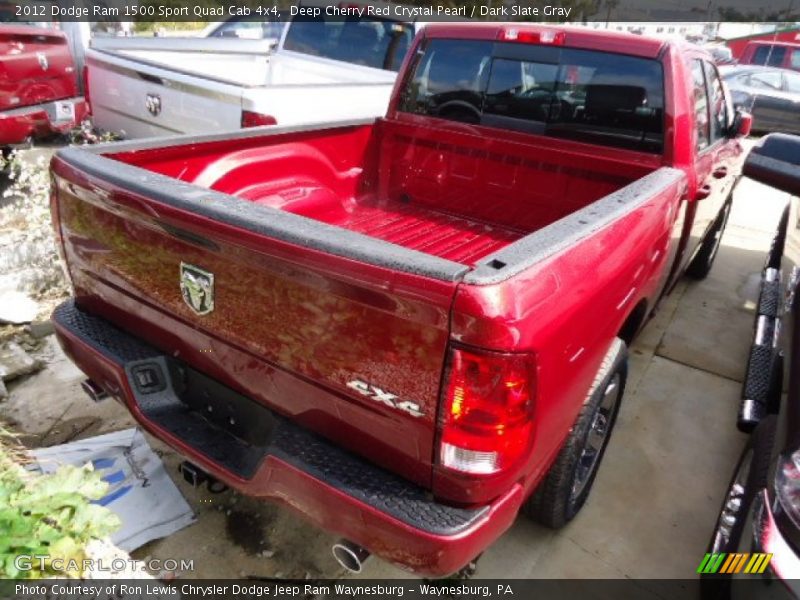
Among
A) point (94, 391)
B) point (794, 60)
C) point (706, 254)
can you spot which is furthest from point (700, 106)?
point (794, 60)

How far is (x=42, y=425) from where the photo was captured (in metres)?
3.03

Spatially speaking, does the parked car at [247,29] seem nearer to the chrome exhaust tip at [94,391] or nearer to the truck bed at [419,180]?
the truck bed at [419,180]

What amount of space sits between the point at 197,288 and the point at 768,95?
12798 millimetres

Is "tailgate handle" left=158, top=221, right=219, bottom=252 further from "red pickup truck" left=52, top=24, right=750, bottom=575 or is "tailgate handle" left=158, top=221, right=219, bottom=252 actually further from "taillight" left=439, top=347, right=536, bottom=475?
"taillight" left=439, top=347, right=536, bottom=475

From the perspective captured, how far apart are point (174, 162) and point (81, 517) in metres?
1.62

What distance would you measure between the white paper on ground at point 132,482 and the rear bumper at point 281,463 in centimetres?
49

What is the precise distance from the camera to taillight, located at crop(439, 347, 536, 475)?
1.45 metres

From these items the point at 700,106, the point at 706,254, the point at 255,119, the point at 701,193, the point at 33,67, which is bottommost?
the point at 706,254

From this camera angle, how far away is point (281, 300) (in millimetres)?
1693

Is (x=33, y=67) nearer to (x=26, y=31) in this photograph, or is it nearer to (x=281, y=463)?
(x=26, y=31)

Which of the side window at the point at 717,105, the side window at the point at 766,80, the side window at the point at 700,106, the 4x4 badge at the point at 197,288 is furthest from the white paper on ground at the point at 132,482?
the side window at the point at 766,80

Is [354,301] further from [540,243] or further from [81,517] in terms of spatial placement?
[81,517]

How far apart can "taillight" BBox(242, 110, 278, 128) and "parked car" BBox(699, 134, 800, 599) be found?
2.71 m

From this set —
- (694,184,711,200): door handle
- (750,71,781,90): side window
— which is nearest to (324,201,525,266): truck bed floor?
(694,184,711,200): door handle
